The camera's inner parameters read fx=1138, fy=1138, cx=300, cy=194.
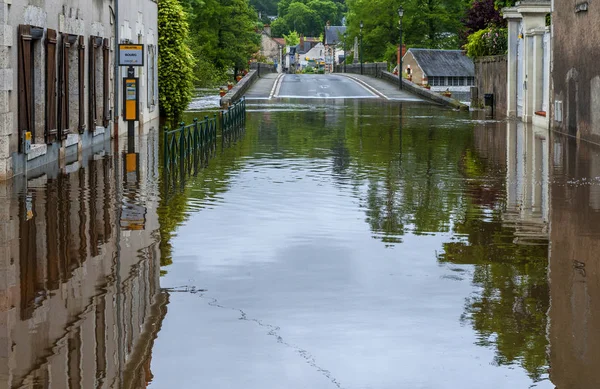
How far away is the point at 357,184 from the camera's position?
1992 centimetres

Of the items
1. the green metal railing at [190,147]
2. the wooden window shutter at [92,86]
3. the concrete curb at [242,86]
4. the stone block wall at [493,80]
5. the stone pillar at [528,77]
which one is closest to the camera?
the green metal railing at [190,147]

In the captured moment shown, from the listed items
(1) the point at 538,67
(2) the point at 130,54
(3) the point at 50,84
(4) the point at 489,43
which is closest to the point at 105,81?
(2) the point at 130,54

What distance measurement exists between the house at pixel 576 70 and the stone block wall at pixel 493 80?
1270 cm

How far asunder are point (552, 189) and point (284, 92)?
54727 millimetres

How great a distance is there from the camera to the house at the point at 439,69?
11294 cm

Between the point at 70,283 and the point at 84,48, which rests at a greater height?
the point at 84,48

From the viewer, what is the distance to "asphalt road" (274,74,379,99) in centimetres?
6931

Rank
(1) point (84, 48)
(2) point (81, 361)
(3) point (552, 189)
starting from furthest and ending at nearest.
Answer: (1) point (84, 48) → (3) point (552, 189) → (2) point (81, 361)

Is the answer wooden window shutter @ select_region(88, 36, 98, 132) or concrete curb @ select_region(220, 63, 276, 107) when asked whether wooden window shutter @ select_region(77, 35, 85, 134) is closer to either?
wooden window shutter @ select_region(88, 36, 98, 132)

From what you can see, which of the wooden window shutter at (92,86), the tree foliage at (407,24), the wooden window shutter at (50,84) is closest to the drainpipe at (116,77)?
the wooden window shutter at (92,86)

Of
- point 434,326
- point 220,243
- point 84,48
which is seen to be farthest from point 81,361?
point 84,48

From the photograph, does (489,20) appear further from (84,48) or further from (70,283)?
(70,283)

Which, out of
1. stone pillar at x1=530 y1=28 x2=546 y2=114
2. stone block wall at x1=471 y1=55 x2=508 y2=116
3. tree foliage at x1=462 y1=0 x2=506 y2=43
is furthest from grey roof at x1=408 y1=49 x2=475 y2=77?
stone pillar at x1=530 y1=28 x2=546 y2=114

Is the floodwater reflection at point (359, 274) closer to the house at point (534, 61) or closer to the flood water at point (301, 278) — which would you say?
the flood water at point (301, 278)
